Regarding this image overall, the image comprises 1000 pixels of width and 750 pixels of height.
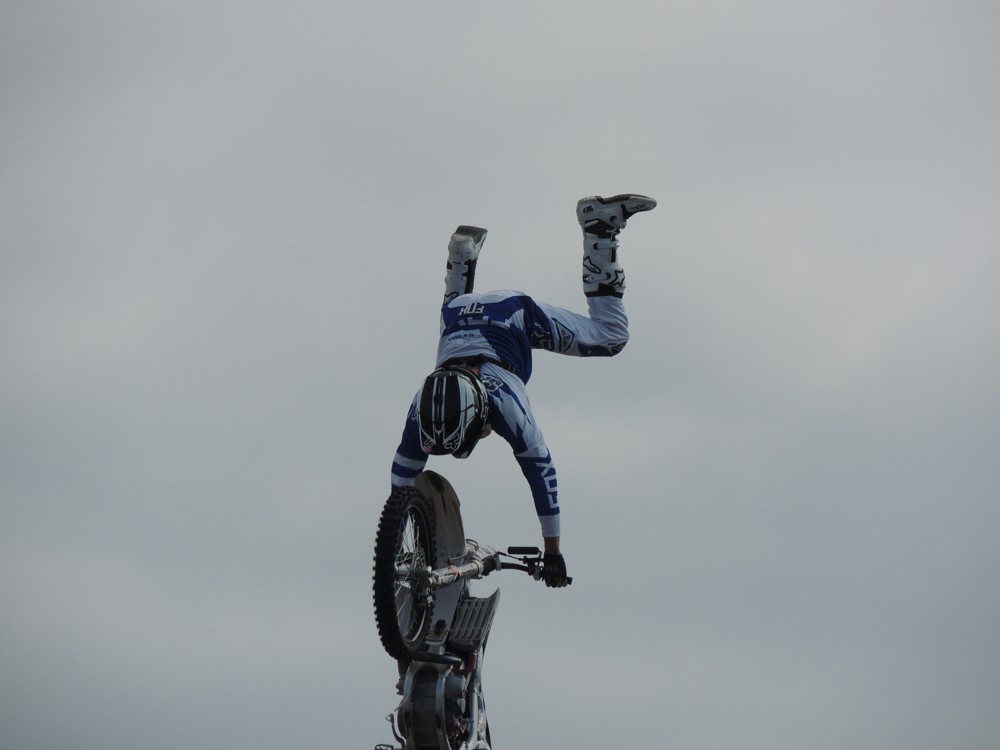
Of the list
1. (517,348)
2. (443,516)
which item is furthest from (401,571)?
(517,348)

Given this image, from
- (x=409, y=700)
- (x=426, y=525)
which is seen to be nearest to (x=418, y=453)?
(x=426, y=525)

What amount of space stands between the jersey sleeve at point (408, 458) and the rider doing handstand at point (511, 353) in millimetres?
12

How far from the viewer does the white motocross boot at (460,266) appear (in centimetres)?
2538

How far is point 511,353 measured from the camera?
2378 cm

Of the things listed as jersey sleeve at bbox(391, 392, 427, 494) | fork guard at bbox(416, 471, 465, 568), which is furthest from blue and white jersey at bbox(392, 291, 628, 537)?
fork guard at bbox(416, 471, 465, 568)

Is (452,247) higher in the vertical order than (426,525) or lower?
higher

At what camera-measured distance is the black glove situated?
76.9 ft

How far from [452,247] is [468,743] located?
6.55m

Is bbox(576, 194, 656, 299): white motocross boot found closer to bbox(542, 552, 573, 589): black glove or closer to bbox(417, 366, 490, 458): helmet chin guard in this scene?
bbox(417, 366, 490, 458): helmet chin guard

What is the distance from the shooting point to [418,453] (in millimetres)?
23672

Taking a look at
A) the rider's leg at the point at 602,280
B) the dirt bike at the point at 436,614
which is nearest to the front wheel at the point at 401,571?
the dirt bike at the point at 436,614

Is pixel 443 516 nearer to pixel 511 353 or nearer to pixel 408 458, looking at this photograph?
pixel 408 458

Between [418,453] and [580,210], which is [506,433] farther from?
[580,210]

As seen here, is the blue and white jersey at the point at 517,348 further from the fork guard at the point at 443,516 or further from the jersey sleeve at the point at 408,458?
the fork guard at the point at 443,516
